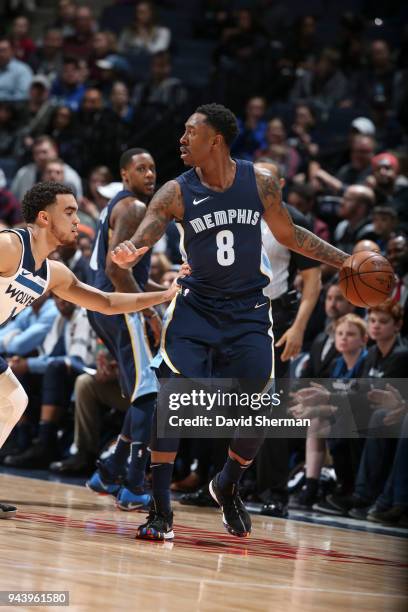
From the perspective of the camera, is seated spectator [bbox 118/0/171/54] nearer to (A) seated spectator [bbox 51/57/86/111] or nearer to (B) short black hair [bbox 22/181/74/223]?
(A) seated spectator [bbox 51/57/86/111]

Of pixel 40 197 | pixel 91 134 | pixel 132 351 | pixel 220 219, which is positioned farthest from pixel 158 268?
pixel 91 134

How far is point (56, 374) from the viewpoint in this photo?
28.5 feet

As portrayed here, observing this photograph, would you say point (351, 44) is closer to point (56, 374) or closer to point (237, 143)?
point (237, 143)

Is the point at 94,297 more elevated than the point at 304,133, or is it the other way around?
the point at 304,133

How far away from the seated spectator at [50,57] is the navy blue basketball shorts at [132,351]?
8.31m

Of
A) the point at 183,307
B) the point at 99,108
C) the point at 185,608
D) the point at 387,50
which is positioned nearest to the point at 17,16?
the point at 99,108

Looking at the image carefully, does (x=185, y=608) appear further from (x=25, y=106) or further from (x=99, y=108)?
(x=25, y=106)

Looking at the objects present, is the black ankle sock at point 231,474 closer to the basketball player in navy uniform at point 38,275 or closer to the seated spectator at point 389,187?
the basketball player in navy uniform at point 38,275

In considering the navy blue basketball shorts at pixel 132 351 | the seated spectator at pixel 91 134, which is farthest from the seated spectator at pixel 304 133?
the navy blue basketball shorts at pixel 132 351

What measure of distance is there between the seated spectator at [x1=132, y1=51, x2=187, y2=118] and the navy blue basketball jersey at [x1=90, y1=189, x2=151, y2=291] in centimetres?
604

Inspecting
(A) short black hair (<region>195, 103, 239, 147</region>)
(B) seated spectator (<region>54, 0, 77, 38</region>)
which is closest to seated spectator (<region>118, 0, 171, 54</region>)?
(B) seated spectator (<region>54, 0, 77, 38</region>)

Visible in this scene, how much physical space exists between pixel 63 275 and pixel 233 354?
950 mm

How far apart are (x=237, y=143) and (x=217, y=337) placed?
6.49 m

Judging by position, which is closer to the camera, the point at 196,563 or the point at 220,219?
the point at 196,563
